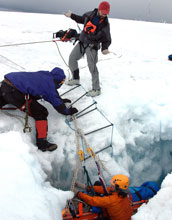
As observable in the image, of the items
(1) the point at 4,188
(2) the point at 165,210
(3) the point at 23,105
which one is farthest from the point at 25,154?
(2) the point at 165,210

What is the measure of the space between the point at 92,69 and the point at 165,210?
7.85 ft

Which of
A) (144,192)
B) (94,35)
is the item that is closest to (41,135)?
(144,192)

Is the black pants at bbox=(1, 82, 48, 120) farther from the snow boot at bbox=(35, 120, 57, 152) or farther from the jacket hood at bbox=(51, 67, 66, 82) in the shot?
the jacket hood at bbox=(51, 67, 66, 82)

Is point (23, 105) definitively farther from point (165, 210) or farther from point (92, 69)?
point (165, 210)

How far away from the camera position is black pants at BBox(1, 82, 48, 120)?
2426 millimetres

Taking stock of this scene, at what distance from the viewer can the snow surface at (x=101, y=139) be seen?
64.8 inches

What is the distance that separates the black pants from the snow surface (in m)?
0.26

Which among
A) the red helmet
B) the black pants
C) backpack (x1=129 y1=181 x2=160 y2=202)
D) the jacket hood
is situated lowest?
backpack (x1=129 y1=181 x2=160 y2=202)

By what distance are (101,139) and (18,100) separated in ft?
4.28

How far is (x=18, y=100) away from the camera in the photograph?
8.06 feet

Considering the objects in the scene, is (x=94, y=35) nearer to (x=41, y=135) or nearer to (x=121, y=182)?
(x=41, y=135)

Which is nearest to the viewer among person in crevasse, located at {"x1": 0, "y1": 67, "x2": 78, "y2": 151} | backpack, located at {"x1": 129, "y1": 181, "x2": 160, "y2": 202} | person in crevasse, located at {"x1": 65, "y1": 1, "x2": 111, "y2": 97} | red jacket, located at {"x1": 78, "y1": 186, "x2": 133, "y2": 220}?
red jacket, located at {"x1": 78, "y1": 186, "x2": 133, "y2": 220}

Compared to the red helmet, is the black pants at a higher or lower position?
lower

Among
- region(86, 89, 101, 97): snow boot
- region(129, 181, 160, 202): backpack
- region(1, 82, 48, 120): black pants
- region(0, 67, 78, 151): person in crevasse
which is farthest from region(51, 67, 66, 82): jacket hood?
region(129, 181, 160, 202): backpack
